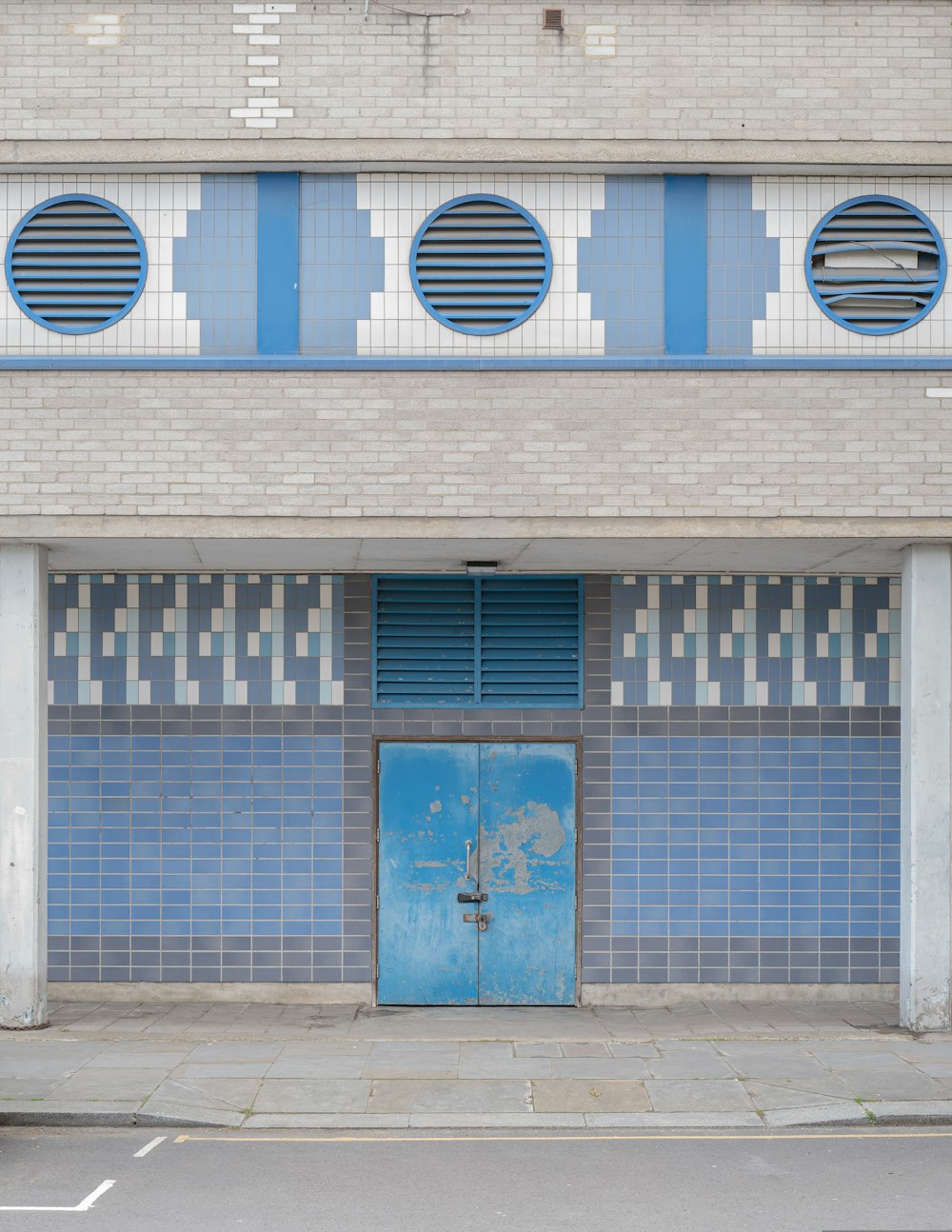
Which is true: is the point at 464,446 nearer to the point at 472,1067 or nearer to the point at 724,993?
the point at 472,1067

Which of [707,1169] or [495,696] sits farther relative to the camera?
[495,696]

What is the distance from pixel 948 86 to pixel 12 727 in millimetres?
9481

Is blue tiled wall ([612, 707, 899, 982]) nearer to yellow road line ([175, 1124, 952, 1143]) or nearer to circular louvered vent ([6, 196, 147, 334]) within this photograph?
yellow road line ([175, 1124, 952, 1143])

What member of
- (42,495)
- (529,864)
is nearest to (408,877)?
(529,864)

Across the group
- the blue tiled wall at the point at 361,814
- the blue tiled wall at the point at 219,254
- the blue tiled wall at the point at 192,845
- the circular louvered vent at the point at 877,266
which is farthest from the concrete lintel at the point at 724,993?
the blue tiled wall at the point at 219,254

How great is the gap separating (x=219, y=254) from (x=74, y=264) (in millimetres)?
1207

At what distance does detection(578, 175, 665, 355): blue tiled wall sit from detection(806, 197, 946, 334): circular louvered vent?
133cm

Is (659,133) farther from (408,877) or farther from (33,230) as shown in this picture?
(408,877)

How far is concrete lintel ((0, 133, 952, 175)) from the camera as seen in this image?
10469mm

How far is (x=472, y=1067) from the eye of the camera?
30.9 ft

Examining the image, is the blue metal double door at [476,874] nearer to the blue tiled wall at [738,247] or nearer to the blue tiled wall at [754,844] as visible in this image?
the blue tiled wall at [754,844]

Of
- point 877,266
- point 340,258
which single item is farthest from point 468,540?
point 877,266

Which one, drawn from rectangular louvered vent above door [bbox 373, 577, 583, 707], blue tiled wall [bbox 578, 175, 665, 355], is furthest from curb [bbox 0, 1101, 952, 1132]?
blue tiled wall [bbox 578, 175, 665, 355]

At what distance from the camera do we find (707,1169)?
7.45 meters
